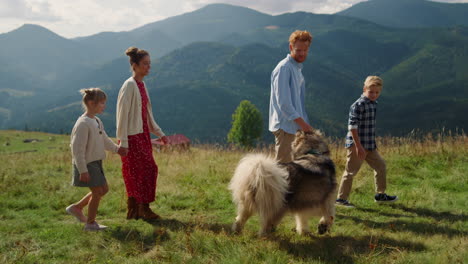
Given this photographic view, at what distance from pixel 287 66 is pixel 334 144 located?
6.93 meters

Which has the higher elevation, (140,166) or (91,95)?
(91,95)

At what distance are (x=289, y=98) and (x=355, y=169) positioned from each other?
7.53 feet

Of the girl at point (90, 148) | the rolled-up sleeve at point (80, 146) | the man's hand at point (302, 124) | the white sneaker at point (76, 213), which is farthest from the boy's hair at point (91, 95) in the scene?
the man's hand at point (302, 124)

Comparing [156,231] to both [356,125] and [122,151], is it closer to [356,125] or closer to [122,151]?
[122,151]

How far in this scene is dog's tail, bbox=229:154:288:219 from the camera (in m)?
4.27

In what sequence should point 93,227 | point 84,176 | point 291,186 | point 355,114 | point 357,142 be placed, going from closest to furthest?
point 291,186 → point 84,176 → point 93,227 → point 357,142 → point 355,114

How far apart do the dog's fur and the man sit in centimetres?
24

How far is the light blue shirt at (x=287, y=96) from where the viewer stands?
16.6 ft

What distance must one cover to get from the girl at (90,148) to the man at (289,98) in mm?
2556

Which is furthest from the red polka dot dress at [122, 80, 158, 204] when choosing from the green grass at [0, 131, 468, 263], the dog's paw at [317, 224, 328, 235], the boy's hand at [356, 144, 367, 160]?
the boy's hand at [356, 144, 367, 160]

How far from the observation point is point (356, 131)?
6.05m

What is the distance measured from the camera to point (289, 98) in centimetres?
506

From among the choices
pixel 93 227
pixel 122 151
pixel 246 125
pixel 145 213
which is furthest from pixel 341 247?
pixel 246 125

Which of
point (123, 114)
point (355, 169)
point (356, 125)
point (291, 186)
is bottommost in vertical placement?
point (355, 169)
